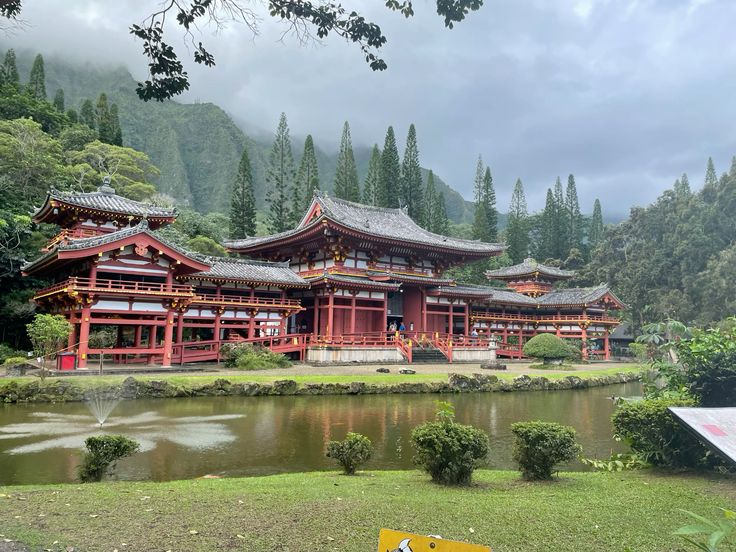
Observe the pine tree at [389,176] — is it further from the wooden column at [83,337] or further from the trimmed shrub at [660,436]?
the trimmed shrub at [660,436]

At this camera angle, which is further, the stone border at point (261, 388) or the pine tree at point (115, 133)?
the pine tree at point (115, 133)

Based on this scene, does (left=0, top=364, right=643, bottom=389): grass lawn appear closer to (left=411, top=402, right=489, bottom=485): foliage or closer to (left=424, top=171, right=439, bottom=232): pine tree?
(left=411, top=402, right=489, bottom=485): foliage

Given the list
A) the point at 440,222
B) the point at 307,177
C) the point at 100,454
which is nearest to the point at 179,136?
the point at 307,177

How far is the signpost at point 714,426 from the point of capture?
4.47 meters

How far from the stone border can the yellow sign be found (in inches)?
651

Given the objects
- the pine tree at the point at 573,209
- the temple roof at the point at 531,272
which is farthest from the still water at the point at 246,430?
the pine tree at the point at 573,209

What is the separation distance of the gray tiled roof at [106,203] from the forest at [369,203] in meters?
4.04

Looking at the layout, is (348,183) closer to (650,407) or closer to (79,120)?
(79,120)

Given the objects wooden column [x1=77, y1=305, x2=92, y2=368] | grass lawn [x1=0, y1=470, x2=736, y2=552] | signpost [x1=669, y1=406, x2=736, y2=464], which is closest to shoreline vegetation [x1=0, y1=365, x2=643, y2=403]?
wooden column [x1=77, y1=305, x2=92, y2=368]

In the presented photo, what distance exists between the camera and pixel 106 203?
85.1 feet

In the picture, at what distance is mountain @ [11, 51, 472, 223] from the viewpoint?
10781cm

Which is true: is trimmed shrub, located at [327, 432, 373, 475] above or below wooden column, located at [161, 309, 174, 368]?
below

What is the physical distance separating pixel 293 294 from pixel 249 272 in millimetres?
3877

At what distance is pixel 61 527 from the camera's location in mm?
5121
